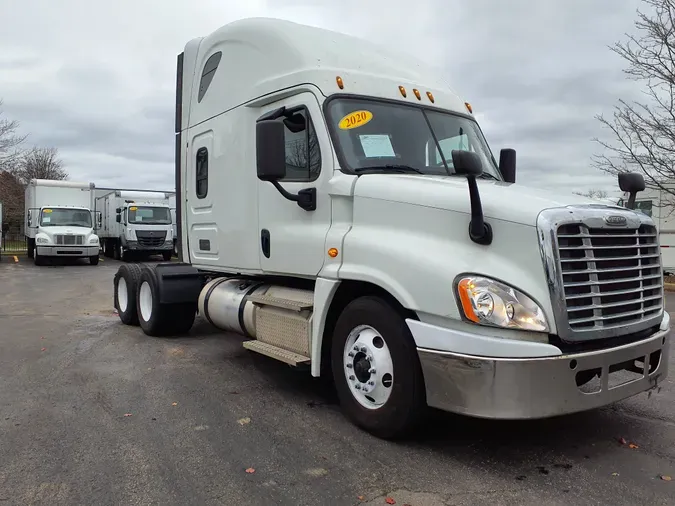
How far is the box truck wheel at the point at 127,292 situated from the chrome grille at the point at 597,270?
646cm

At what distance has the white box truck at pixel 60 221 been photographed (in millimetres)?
21844

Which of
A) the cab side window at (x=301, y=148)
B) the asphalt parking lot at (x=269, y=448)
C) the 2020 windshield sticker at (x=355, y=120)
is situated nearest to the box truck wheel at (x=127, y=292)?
the asphalt parking lot at (x=269, y=448)

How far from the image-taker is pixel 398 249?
391 cm

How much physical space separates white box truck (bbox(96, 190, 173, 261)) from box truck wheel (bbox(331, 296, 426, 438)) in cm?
2124

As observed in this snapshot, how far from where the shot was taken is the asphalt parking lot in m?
3.33

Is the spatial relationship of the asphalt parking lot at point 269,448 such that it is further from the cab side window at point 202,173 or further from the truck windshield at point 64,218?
the truck windshield at point 64,218

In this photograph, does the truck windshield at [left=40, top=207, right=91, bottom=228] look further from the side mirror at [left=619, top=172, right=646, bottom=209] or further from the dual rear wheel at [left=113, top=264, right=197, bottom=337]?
the side mirror at [left=619, top=172, right=646, bottom=209]

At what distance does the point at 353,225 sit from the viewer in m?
4.40

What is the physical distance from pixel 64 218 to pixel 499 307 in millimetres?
23064

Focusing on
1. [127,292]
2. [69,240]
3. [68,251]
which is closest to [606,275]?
[127,292]

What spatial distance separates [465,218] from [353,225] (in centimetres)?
98

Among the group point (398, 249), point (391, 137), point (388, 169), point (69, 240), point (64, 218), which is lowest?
point (69, 240)

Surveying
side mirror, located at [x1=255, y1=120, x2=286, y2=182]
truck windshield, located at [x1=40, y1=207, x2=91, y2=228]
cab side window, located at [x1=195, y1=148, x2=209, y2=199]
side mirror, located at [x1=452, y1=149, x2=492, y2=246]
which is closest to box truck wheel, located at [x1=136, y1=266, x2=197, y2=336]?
cab side window, located at [x1=195, y1=148, x2=209, y2=199]

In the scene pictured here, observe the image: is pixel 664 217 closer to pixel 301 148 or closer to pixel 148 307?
pixel 148 307
